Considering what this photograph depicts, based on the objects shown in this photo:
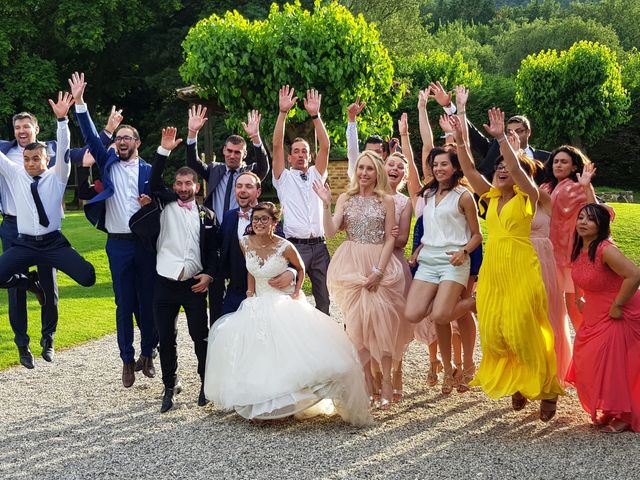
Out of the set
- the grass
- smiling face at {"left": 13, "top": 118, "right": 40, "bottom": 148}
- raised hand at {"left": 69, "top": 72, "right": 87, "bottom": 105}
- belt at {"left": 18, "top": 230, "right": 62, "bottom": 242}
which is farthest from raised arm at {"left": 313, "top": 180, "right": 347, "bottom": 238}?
the grass

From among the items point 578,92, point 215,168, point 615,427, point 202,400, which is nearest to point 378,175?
point 215,168

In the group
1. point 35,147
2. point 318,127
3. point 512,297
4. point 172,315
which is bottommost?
point 172,315

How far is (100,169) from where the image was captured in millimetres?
8039

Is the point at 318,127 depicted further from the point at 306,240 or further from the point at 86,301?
the point at 86,301

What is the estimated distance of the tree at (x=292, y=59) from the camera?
66.6 ft

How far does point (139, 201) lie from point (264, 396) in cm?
208

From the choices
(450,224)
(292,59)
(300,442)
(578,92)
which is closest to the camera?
(300,442)

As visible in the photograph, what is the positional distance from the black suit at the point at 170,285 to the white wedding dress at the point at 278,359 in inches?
12.7

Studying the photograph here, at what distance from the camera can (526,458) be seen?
5848 millimetres

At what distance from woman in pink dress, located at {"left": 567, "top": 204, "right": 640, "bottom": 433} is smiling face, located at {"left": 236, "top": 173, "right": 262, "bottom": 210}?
285 cm

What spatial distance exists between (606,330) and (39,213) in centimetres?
539

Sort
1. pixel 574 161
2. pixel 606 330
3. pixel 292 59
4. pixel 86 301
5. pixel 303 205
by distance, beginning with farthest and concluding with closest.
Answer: pixel 292 59 < pixel 86 301 < pixel 303 205 < pixel 574 161 < pixel 606 330

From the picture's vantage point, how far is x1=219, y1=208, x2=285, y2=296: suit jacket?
7.56 m

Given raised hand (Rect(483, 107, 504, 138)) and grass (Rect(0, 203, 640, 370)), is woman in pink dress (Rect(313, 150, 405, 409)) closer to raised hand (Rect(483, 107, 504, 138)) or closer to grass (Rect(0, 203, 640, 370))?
raised hand (Rect(483, 107, 504, 138))
